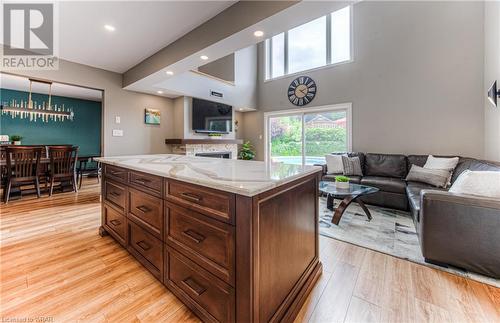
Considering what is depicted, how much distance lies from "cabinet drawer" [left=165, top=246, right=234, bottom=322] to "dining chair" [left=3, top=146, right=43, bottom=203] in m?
4.21

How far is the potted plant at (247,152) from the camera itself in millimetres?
6471

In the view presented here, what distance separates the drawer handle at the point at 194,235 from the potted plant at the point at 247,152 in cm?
524

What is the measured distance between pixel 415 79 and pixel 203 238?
16.2 feet

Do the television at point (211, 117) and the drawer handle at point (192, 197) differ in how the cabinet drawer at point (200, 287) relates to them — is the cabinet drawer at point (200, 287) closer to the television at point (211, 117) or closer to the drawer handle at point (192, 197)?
the drawer handle at point (192, 197)

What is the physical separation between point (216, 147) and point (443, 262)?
15.6 feet

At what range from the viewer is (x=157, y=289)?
1518 mm

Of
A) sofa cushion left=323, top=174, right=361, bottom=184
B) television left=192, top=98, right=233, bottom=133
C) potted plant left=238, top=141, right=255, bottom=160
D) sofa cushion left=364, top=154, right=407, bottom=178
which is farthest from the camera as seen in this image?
potted plant left=238, top=141, right=255, bottom=160

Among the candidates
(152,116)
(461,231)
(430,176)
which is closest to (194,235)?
(461,231)

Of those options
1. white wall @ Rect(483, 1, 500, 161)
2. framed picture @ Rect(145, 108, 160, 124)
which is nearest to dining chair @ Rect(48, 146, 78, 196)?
framed picture @ Rect(145, 108, 160, 124)

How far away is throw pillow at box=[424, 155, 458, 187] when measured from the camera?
3.18 m

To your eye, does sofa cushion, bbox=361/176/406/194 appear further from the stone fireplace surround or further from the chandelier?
the chandelier

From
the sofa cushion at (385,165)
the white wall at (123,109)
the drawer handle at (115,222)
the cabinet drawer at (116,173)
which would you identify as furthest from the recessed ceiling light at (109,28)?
the sofa cushion at (385,165)

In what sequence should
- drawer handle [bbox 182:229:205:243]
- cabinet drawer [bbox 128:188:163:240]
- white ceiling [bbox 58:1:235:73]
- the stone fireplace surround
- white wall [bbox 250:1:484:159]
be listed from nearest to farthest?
drawer handle [bbox 182:229:205:243] < cabinet drawer [bbox 128:188:163:240] < white ceiling [bbox 58:1:235:73] < white wall [bbox 250:1:484:159] < the stone fireplace surround

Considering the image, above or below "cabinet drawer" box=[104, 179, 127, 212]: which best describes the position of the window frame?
above
